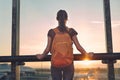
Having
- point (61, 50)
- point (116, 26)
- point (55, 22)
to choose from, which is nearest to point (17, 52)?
point (55, 22)

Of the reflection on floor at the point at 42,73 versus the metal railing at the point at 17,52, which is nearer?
the metal railing at the point at 17,52

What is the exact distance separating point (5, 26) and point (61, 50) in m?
1.29

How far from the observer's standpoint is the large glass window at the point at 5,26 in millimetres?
4758

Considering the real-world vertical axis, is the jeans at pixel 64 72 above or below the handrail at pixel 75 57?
below

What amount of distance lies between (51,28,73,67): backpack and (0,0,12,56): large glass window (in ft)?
3.36

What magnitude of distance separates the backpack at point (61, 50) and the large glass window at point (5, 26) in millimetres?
1024

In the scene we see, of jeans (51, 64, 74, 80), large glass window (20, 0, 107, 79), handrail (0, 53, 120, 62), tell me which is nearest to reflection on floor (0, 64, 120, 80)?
large glass window (20, 0, 107, 79)

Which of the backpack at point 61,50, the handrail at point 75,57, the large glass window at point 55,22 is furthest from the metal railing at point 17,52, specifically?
the backpack at point 61,50

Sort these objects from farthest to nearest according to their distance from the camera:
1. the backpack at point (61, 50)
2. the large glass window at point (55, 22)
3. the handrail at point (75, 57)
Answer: the large glass window at point (55, 22), the handrail at point (75, 57), the backpack at point (61, 50)

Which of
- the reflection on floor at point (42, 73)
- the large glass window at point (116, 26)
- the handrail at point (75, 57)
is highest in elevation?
the large glass window at point (116, 26)

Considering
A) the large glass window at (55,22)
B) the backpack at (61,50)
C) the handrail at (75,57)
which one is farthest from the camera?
the large glass window at (55,22)

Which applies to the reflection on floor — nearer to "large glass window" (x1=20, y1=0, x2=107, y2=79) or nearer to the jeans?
"large glass window" (x1=20, y1=0, x2=107, y2=79)

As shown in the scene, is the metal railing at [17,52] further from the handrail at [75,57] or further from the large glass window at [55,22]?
the large glass window at [55,22]

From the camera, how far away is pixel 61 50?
12.7ft
